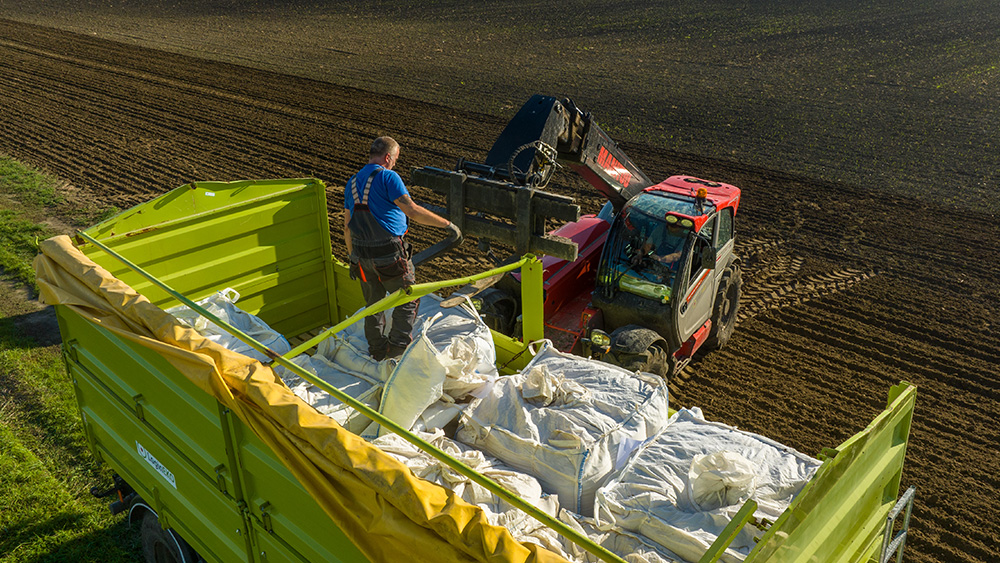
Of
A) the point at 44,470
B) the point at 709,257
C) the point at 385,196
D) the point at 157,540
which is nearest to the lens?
the point at 157,540

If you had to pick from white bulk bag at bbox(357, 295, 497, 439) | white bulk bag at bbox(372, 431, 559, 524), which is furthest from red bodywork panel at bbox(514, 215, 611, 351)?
white bulk bag at bbox(372, 431, 559, 524)

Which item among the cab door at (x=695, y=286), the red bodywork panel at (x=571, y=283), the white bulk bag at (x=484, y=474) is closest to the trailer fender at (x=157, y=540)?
the white bulk bag at (x=484, y=474)

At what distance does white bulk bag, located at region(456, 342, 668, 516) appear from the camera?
3.73m

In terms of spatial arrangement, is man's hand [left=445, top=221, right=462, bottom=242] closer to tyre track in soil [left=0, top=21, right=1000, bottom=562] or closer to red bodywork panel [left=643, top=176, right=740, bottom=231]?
red bodywork panel [left=643, top=176, right=740, bottom=231]

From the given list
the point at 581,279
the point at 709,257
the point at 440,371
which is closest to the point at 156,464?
the point at 440,371

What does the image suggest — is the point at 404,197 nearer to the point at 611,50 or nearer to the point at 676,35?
the point at 611,50

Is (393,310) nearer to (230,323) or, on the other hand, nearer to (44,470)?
(230,323)

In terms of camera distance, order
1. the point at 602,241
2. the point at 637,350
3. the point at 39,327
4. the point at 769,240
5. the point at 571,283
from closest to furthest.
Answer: the point at 637,350 < the point at 571,283 < the point at 602,241 < the point at 39,327 < the point at 769,240

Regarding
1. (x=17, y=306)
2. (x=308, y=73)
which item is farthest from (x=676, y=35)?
(x=17, y=306)

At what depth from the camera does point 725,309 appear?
26.4 feet

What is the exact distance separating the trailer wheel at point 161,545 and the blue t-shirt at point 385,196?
7.82 feet

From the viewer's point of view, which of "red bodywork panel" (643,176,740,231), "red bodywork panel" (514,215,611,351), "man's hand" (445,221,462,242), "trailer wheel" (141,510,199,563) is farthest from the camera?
"red bodywork panel" (643,176,740,231)

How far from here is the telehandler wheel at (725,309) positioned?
771 centimetres

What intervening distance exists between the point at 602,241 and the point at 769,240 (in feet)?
14.1
